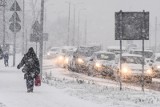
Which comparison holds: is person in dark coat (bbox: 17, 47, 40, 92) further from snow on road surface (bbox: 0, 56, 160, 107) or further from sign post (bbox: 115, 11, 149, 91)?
sign post (bbox: 115, 11, 149, 91)

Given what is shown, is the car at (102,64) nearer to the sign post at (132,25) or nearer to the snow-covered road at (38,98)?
the sign post at (132,25)

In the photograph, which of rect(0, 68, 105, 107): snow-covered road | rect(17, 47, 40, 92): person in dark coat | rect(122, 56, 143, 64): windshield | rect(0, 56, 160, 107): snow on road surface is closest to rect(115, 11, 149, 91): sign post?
rect(0, 56, 160, 107): snow on road surface

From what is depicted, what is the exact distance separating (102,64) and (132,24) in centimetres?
1190

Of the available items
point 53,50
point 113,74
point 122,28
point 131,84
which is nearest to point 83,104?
point 122,28

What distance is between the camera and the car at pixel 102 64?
3544cm

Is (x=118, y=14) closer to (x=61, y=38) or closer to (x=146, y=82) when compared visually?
(x=146, y=82)

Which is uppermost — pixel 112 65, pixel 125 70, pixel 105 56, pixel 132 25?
pixel 132 25

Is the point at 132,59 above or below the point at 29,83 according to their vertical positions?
above

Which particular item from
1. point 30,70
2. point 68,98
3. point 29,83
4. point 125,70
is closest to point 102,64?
point 125,70

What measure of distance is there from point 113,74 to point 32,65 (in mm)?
12803

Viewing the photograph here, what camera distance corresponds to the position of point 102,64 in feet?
119

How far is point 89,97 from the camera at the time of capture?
20547mm

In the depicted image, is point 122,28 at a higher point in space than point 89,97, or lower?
higher

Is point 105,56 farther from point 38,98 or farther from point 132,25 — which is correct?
point 38,98
